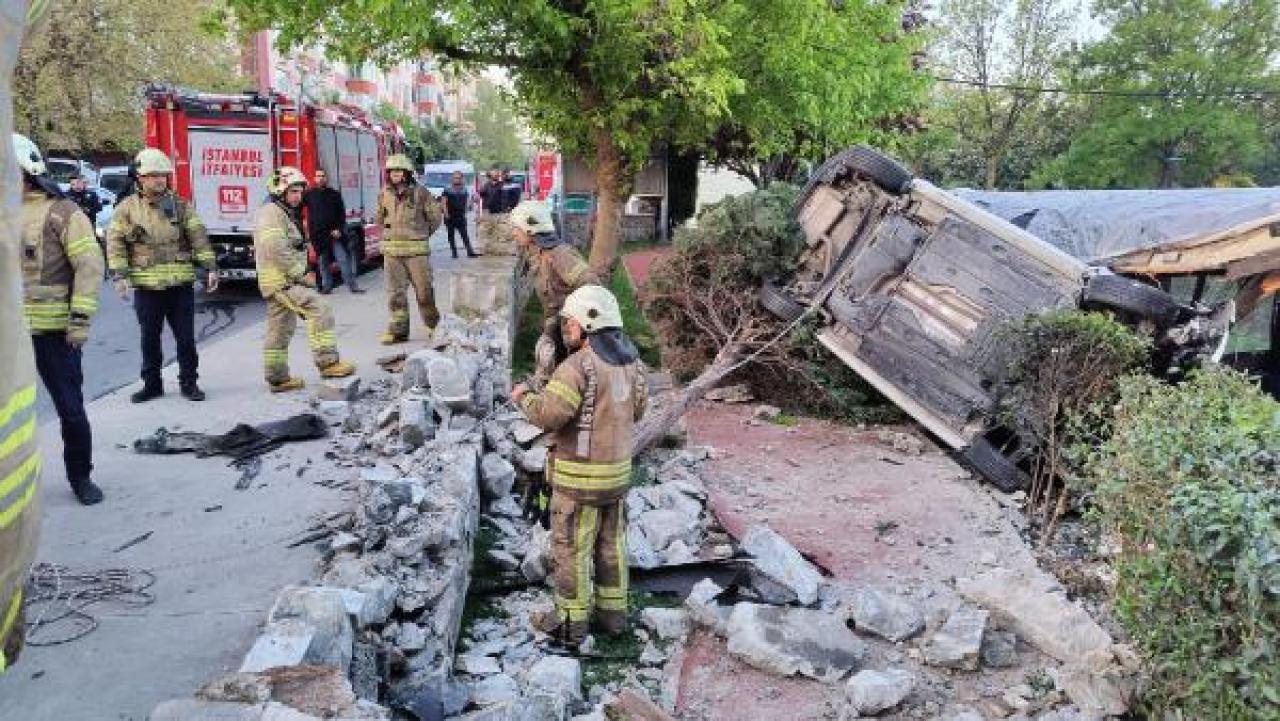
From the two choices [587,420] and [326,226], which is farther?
[326,226]

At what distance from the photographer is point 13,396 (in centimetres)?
162

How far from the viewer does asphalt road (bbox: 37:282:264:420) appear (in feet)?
27.8

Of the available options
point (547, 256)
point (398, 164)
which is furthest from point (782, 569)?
point (398, 164)

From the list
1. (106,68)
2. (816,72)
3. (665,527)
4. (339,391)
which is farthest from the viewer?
(106,68)

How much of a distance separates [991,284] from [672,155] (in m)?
17.9

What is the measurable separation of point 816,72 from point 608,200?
9.74ft

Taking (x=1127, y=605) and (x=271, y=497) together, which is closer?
(x=1127, y=605)

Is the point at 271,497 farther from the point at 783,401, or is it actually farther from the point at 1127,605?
the point at 783,401

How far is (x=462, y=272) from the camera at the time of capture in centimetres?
1010

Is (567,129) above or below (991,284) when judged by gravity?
above

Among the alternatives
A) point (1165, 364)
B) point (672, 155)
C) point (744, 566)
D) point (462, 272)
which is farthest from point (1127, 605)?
point (672, 155)


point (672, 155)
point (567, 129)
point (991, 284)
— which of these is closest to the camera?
point (991, 284)

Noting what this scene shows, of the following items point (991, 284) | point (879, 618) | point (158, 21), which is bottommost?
point (879, 618)

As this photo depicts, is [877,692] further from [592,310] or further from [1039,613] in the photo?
[592,310]
